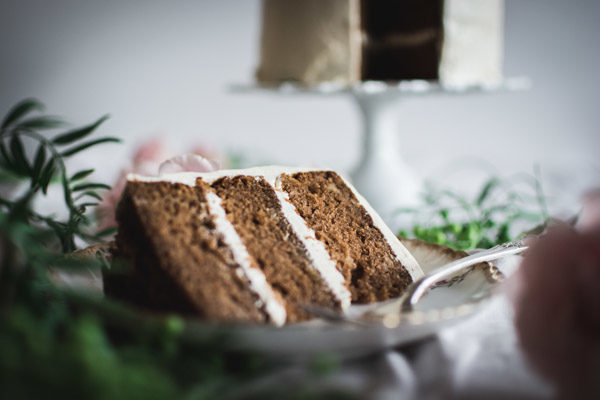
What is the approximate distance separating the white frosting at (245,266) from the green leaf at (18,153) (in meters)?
0.24

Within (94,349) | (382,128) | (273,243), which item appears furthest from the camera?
(382,128)

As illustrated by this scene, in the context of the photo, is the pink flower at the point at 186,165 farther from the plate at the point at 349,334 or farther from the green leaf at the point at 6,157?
the plate at the point at 349,334

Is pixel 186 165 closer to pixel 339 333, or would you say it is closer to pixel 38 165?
pixel 38 165

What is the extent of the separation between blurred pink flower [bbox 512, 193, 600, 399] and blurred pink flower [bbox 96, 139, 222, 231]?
48cm

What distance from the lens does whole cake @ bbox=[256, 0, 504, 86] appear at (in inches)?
54.7

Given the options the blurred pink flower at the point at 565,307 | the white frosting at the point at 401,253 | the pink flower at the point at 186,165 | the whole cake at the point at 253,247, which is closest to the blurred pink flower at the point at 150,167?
the pink flower at the point at 186,165

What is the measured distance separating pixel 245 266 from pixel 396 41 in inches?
45.7

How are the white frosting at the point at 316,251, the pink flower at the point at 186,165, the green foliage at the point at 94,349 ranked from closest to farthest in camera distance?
1. the green foliage at the point at 94,349
2. the white frosting at the point at 316,251
3. the pink flower at the point at 186,165

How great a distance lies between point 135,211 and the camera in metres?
0.58

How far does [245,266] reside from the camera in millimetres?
611

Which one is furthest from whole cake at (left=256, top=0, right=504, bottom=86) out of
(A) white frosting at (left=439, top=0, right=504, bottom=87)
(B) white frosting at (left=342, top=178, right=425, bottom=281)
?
(B) white frosting at (left=342, top=178, right=425, bottom=281)

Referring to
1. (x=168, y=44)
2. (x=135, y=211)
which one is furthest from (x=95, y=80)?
(x=135, y=211)

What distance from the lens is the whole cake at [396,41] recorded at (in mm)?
1389

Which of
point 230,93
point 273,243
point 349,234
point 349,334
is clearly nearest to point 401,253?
point 349,234
